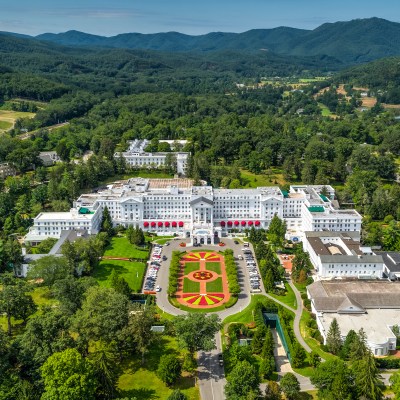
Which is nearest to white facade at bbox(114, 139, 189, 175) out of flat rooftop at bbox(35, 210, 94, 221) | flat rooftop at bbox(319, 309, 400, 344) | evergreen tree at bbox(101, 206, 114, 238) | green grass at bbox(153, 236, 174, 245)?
evergreen tree at bbox(101, 206, 114, 238)

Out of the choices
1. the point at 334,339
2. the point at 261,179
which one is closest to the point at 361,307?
the point at 334,339

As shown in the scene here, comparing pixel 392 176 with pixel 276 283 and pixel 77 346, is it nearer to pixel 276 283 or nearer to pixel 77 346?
pixel 276 283

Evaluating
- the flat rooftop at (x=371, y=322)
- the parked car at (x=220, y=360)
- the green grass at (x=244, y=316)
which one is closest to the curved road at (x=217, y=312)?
the parked car at (x=220, y=360)

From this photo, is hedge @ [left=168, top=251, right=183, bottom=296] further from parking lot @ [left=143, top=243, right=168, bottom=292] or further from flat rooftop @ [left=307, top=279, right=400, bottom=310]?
flat rooftop @ [left=307, top=279, right=400, bottom=310]

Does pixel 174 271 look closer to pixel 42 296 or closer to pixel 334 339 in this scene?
pixel 42 296

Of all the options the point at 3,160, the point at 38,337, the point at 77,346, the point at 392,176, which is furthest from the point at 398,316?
the point at 3,160

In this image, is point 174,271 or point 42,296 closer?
point 42,296
